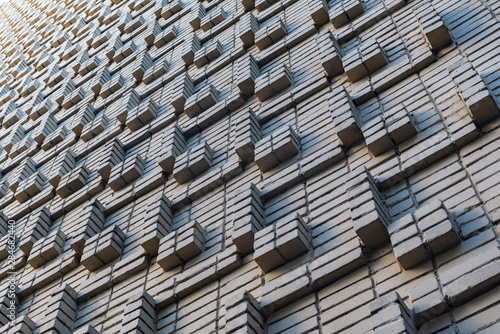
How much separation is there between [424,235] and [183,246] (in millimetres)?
3253

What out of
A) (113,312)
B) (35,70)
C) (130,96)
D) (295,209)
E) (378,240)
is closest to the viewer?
(378,240)

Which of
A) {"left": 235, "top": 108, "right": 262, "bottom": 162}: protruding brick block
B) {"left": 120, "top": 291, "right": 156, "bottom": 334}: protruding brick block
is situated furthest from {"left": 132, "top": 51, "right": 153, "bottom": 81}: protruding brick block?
{"left": 120, "top": 291, "right": 156, "bottom": 334}: protruding brick block

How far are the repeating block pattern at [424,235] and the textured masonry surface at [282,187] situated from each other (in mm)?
14

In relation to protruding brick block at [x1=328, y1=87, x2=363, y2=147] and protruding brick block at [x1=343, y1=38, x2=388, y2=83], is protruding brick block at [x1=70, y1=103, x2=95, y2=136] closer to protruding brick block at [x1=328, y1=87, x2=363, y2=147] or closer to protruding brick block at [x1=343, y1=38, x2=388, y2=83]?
protruding brick block at [x1=343, y1=38, x2=388, y2=83]

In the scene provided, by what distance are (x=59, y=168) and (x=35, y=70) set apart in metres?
10.3

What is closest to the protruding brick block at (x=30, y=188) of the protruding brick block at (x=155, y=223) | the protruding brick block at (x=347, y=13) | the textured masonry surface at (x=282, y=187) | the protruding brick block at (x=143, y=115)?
the textured masonry surface at (x=282, y=187)

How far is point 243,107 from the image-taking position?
34.2 feet

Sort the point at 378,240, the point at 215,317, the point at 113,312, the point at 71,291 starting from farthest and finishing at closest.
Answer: the point at 71,291 → the point at 113,312 → the point at 215,317 → the point at 378,240

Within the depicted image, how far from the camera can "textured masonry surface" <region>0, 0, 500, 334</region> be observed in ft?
18.8

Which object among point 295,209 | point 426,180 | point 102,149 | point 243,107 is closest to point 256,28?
point 243,107

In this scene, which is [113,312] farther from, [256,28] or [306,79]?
[256,28]

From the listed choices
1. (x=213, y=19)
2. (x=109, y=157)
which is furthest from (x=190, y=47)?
(x=109, y=157)

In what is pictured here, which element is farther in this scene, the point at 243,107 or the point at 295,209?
the point at 243,107

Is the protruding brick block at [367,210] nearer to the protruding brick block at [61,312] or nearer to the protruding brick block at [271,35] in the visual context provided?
the protruding brick block at [61,312]
